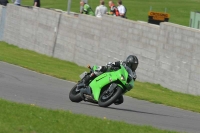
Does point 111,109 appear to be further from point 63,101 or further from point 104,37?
point 104,37

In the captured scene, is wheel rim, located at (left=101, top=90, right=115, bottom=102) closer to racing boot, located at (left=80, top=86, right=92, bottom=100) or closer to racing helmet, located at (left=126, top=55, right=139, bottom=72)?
racing boot, located at (left=80, top=86, right=92, bottom=100)

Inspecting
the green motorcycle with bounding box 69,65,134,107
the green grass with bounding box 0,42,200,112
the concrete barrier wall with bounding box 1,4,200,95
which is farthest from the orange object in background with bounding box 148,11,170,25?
the green motorcycle with bounding box 69,65,134,107

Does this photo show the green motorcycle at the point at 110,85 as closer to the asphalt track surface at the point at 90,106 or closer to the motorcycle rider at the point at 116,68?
the motorcycle rider at the point at 116,68

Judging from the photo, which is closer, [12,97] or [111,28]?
[12,97]

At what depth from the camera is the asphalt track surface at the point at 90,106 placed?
13.6 m

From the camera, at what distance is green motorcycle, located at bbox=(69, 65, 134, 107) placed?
14.5m

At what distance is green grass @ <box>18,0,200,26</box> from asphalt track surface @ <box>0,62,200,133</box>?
2677 centimetres

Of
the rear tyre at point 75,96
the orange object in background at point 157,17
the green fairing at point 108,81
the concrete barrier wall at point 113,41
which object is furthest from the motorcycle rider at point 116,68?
the orange object in background at point 157,17

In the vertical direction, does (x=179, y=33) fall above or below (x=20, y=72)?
above

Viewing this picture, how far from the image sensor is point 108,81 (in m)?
14.7

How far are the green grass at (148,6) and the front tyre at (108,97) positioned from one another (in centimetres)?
3062

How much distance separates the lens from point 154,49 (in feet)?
75.5

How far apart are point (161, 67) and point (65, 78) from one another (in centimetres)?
311

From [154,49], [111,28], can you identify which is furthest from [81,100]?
[111,28]
